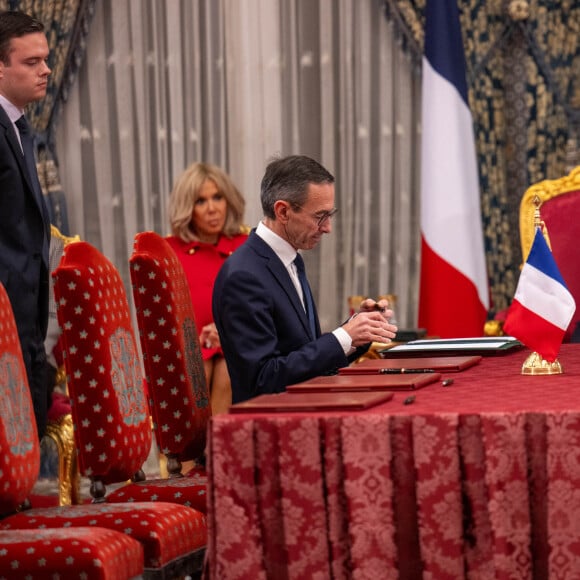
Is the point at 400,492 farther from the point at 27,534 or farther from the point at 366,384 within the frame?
the point at 27,534

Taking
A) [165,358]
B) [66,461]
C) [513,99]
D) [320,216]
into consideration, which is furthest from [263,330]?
[513,99]

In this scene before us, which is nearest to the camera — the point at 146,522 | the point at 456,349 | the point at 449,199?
the point at 146,522

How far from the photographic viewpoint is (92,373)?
298 cm

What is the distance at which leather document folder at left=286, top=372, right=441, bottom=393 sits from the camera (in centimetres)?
263

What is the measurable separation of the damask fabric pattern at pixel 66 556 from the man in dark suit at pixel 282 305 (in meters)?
0.70

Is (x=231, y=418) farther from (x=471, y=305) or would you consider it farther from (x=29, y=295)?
(x=471, y=305)

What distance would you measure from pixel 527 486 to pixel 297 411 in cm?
46

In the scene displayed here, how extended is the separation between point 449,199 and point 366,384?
126 inches

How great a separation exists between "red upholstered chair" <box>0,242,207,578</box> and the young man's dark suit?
36cm

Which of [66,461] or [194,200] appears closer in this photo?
[66,461]

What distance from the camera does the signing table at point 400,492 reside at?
86.7 inches

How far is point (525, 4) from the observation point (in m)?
5.81

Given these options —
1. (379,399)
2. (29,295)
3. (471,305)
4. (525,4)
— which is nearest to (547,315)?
(379,399)

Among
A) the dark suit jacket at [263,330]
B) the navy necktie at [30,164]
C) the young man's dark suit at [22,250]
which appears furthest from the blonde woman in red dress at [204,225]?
the dark suit jacket at [263,330]
